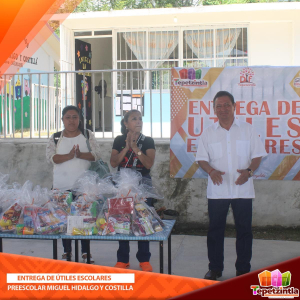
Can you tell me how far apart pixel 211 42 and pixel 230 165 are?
7001 millimetres

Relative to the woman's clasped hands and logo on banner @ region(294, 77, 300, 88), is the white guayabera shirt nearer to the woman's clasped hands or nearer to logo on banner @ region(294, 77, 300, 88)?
the woman's clasped hands

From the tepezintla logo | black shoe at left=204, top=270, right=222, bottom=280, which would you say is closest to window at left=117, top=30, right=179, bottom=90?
black shoe at left=204, top=270, right=222, bottom=280

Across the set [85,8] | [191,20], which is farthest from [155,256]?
[85,8]

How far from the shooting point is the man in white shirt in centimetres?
401

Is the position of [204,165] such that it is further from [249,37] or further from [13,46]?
[249,37]

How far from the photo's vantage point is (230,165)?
13.2 feet

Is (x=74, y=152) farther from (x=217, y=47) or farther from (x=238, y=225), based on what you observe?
(x=217, y=47)

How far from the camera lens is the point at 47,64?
49.4 feet

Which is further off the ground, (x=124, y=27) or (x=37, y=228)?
(x=124, y=27)

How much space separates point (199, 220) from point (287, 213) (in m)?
1.30

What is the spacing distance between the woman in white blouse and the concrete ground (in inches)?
33.4

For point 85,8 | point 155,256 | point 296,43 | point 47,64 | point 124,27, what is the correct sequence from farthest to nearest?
point 85,8 → point 47,64 → point 124,27 → point 296,43 → point 155,256

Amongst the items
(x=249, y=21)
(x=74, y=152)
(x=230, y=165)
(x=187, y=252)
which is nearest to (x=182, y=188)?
(x=187, y=252)

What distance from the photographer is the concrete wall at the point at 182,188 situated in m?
→ 6.10
